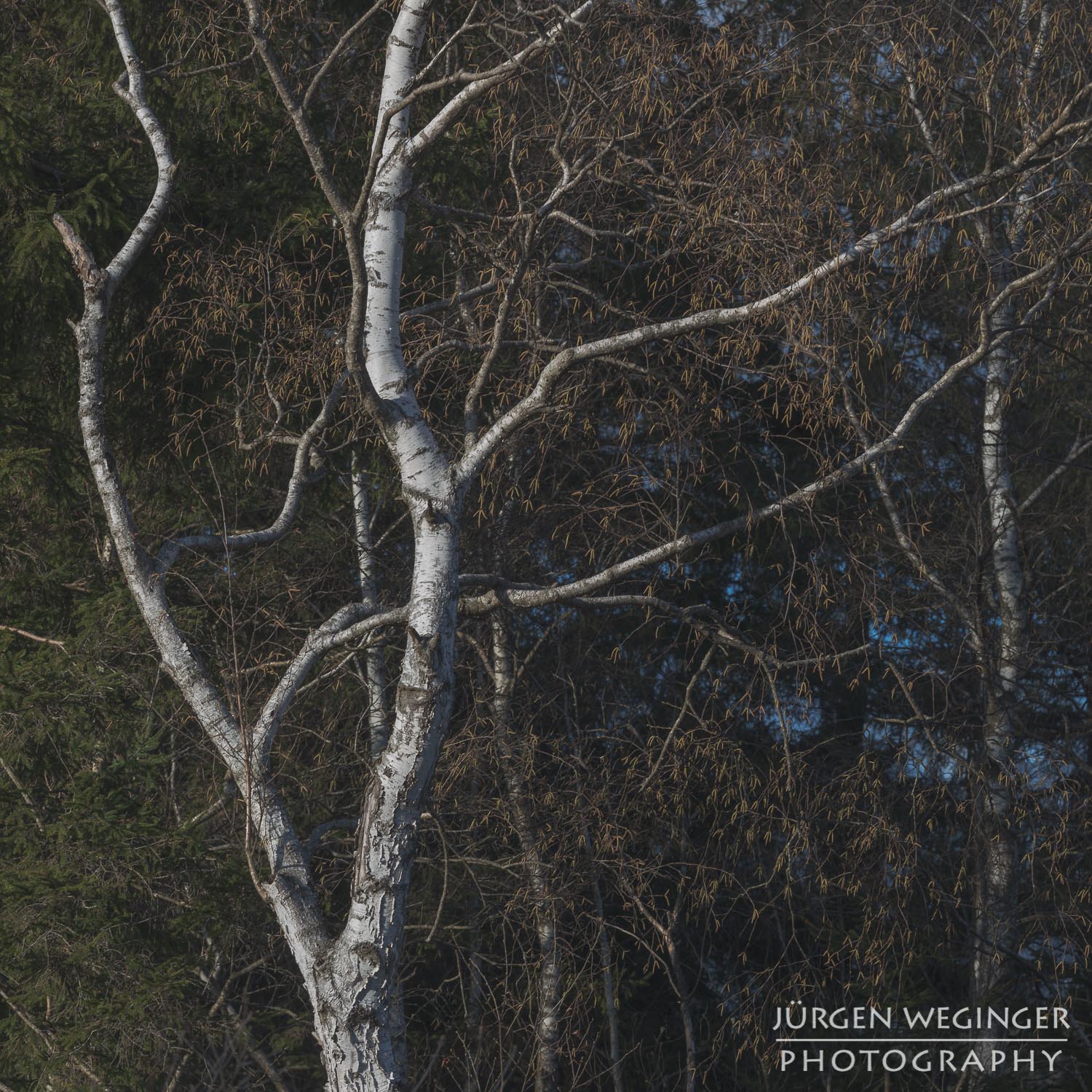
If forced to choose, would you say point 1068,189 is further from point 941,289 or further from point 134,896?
point 134,896

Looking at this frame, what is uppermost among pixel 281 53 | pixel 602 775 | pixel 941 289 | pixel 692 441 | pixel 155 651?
pixel 281 53

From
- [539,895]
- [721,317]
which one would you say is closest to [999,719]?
[539,895]

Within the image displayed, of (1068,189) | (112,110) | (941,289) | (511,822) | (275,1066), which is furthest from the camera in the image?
(941,289)

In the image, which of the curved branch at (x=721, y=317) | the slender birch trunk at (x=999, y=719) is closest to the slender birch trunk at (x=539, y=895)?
the curved branch at (x=721, y=317)

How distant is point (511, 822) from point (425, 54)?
468 cm

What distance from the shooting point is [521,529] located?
8.29 metres

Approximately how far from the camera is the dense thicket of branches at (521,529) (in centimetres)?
568

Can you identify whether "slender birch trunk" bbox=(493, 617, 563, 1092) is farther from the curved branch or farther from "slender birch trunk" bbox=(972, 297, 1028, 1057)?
"slender birch trunk" bbox=(972, 297, 1028, 1057)

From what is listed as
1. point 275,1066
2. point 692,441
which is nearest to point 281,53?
point 692,441

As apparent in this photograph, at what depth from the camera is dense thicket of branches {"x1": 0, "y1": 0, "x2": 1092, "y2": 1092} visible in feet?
18.6

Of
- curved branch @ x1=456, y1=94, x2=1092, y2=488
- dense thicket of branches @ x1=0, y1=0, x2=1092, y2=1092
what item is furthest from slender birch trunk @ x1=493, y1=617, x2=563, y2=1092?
curved branch @ x1=456, y1=94, x2=1092, y2=488

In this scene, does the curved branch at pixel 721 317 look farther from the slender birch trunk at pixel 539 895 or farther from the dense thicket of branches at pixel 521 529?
the slender birch trunk at pixel 539 895

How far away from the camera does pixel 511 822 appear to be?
23.4ft

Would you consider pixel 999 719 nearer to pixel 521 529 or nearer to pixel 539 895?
pixel 539 895
